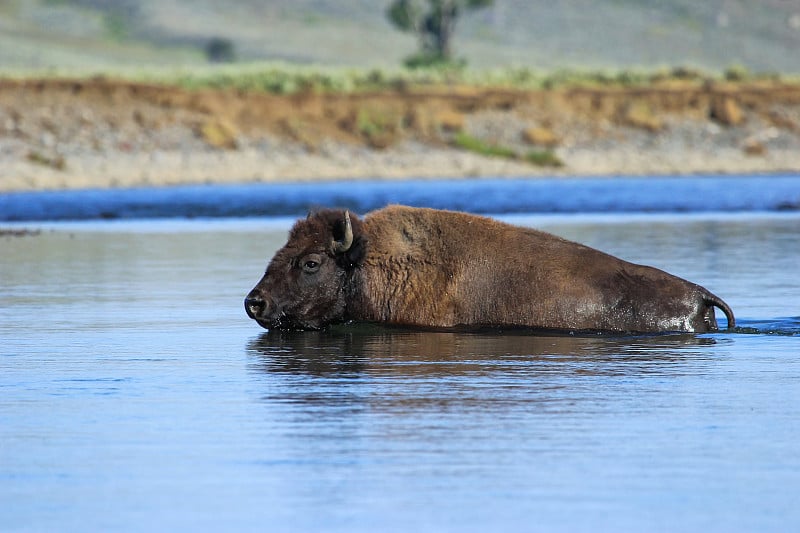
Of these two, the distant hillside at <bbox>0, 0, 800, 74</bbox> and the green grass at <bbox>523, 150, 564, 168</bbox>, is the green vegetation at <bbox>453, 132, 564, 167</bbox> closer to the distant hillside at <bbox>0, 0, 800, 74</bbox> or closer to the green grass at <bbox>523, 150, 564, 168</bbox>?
the green grass at <bbox>523, 150, 564, 168</bbox>

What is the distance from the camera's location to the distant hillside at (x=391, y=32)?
140000mm

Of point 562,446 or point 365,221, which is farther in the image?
point 365,221

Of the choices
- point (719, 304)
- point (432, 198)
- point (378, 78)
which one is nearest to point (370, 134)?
point (432, 198)

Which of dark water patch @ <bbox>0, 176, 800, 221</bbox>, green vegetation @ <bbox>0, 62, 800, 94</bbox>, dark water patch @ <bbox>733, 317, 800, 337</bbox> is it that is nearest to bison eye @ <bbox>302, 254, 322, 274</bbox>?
dark water patch @ <bbox>733, 317, 800, 337</bbox>

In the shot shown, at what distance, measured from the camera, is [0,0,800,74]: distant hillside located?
459 feet

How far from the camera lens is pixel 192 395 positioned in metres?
9.34

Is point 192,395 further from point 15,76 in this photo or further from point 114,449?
point 15,76

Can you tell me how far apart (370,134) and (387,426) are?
1748 inches

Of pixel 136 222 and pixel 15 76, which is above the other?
pixel 15 76

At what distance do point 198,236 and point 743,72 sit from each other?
4978 cm

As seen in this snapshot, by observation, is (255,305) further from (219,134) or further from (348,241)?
(219,134)

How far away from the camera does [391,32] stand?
486 feet


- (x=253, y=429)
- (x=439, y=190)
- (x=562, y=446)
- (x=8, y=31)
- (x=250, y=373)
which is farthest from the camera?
(x=8, y=31)

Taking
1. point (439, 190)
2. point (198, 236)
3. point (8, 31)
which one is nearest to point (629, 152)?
point (439, 190)
